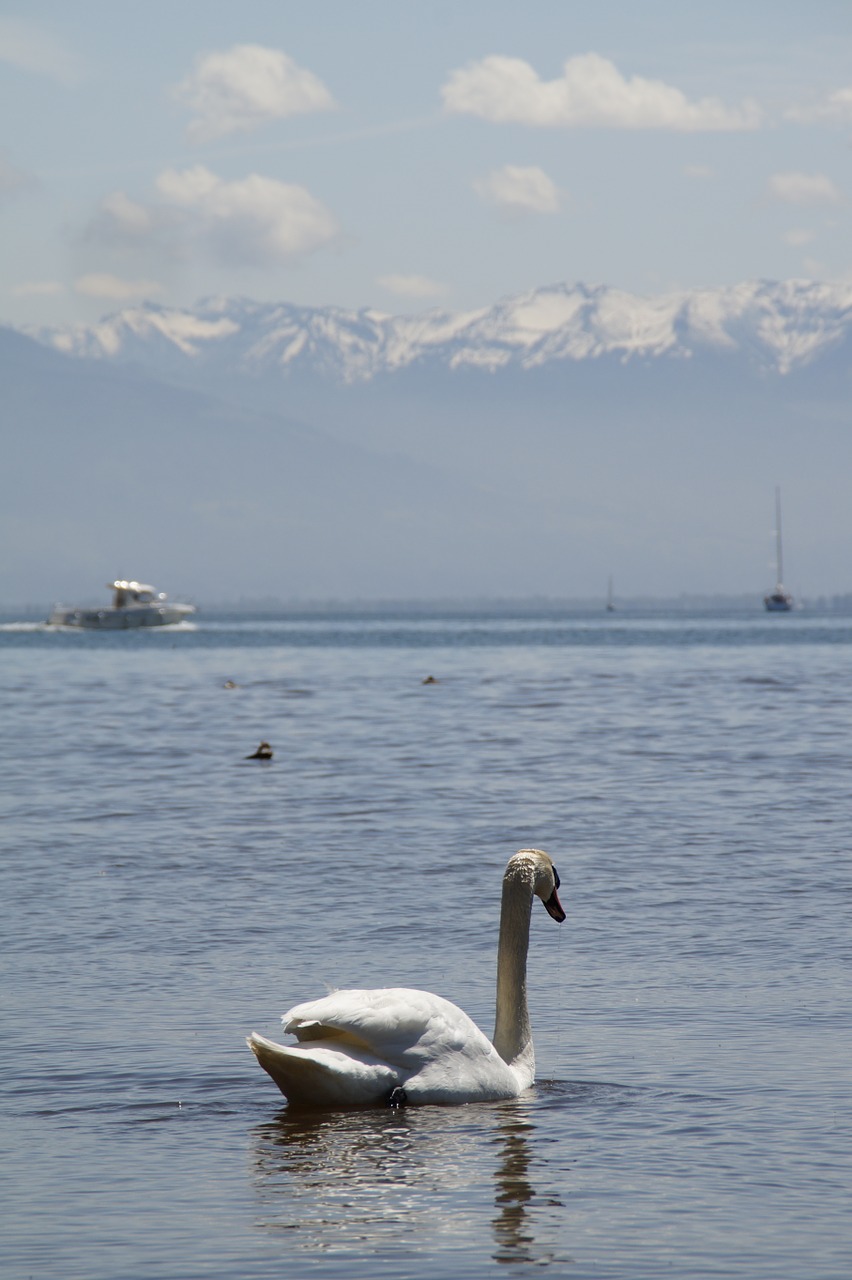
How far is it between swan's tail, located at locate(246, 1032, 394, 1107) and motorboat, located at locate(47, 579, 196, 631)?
549 ft

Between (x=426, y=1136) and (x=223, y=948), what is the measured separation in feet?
20.0

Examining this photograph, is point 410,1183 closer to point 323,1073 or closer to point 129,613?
point 323,1073

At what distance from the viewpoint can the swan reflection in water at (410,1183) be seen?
30.0 feet

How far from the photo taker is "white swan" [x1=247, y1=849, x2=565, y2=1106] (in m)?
11.0

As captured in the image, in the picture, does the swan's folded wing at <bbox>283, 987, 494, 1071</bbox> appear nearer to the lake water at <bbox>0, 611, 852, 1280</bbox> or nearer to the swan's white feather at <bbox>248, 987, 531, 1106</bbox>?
the swan's white feather at <bbox>248, 987, 531, 1106</bbox>

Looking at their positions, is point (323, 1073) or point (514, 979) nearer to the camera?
point (323, 1073)

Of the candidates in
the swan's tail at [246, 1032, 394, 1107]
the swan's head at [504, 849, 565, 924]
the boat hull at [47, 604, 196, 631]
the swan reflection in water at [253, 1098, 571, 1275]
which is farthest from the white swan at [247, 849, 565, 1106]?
the boat hull at [47, 604, 196, 631]

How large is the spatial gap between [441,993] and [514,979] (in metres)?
2.37

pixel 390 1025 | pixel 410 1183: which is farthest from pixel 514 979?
pixel 410 1183

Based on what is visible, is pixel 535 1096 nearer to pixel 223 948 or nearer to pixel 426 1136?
pixel 426 1136

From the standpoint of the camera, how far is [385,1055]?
1127cm

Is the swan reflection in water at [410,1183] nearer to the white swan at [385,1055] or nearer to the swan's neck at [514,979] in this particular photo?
the white swan at [385,1055]

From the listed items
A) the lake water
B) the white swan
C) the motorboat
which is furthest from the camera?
the motorboat

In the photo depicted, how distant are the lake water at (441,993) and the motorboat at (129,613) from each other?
14460cm
